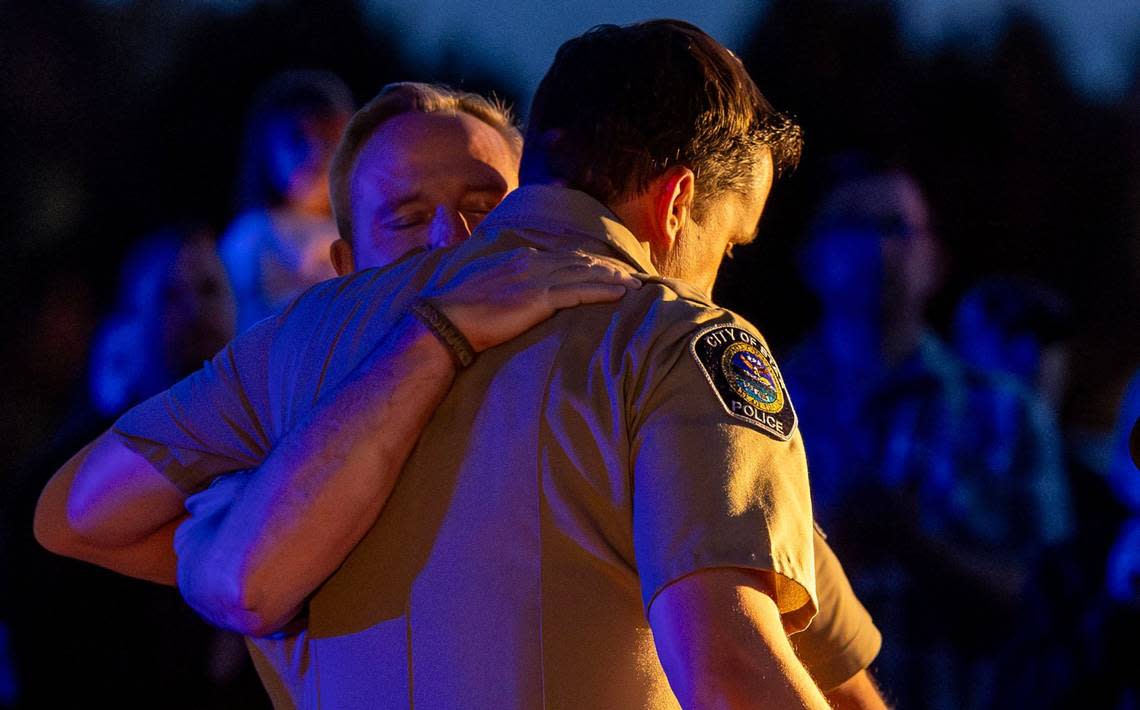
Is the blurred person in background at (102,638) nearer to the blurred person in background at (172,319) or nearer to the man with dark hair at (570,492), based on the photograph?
the blurred person in background at (172,319)

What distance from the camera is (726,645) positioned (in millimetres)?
1044

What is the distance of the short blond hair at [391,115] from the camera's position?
77.3 inches

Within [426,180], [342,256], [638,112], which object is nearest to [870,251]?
[342,256]

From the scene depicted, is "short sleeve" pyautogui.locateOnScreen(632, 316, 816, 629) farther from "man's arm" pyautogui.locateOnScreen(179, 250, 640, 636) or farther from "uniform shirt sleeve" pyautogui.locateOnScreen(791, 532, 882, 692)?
"uniform shirt sleeve" pyautogui.locateOnScreen(791, 532, 882, 692)

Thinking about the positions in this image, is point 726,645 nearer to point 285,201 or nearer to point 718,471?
point 718,471

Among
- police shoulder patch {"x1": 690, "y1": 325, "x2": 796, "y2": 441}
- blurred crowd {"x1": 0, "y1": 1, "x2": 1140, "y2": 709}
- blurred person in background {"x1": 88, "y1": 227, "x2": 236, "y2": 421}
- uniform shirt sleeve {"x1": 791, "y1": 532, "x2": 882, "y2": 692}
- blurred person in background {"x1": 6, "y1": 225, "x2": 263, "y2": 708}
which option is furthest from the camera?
blurred person in background {"x1": 88, "y1": 227, "x2": 236, "y2": 421}

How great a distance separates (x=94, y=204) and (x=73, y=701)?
1788 mm

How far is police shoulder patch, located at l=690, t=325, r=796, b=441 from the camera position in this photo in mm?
1149

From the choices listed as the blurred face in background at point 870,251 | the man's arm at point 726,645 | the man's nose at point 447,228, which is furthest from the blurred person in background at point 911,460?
the man's arm at point 726,645

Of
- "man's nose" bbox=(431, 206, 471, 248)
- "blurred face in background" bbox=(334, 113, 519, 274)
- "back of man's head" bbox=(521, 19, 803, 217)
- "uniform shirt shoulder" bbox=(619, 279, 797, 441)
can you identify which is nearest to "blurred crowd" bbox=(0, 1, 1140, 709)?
"blurred face in background" bbox=(334, 113, 519, 274)

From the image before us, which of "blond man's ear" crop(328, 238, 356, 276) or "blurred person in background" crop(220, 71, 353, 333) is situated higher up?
"blond man's ear" crop(328, 238, 356, 276)

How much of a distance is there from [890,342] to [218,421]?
2.55m

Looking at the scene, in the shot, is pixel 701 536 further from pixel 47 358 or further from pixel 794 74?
pixel 47 358

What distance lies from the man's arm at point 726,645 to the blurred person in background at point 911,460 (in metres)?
2.46
